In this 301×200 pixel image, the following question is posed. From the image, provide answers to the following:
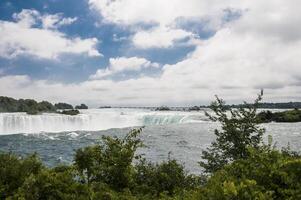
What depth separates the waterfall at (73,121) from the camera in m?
78.1

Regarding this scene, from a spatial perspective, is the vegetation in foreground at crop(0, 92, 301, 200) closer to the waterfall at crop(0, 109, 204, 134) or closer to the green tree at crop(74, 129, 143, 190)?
the green tree at crop(74, 129, 143, 190)

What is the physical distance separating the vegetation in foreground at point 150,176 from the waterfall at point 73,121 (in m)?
65.3

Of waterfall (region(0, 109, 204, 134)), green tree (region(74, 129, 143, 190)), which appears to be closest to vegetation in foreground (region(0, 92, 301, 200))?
green tree (region(74, 129, 143, 190))

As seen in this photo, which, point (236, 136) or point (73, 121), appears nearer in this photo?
point (236, 136)

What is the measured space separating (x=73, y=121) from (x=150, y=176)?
7440 centimetres

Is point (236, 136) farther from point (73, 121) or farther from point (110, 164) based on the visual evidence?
point (73, 121)

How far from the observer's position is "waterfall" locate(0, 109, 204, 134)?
78094 mm

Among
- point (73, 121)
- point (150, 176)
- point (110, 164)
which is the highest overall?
point (110, 164)

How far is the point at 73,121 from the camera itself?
8681 cm

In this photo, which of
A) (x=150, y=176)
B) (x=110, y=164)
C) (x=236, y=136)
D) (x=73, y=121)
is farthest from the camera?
(x=73, y=121)

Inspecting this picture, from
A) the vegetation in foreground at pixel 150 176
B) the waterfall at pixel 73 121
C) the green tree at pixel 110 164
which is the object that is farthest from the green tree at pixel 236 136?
the waterfall at pixel 73 121

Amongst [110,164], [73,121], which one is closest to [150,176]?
[110,164]

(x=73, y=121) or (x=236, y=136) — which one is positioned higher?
(x=236, y=136)

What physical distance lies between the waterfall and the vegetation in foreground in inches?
2572
